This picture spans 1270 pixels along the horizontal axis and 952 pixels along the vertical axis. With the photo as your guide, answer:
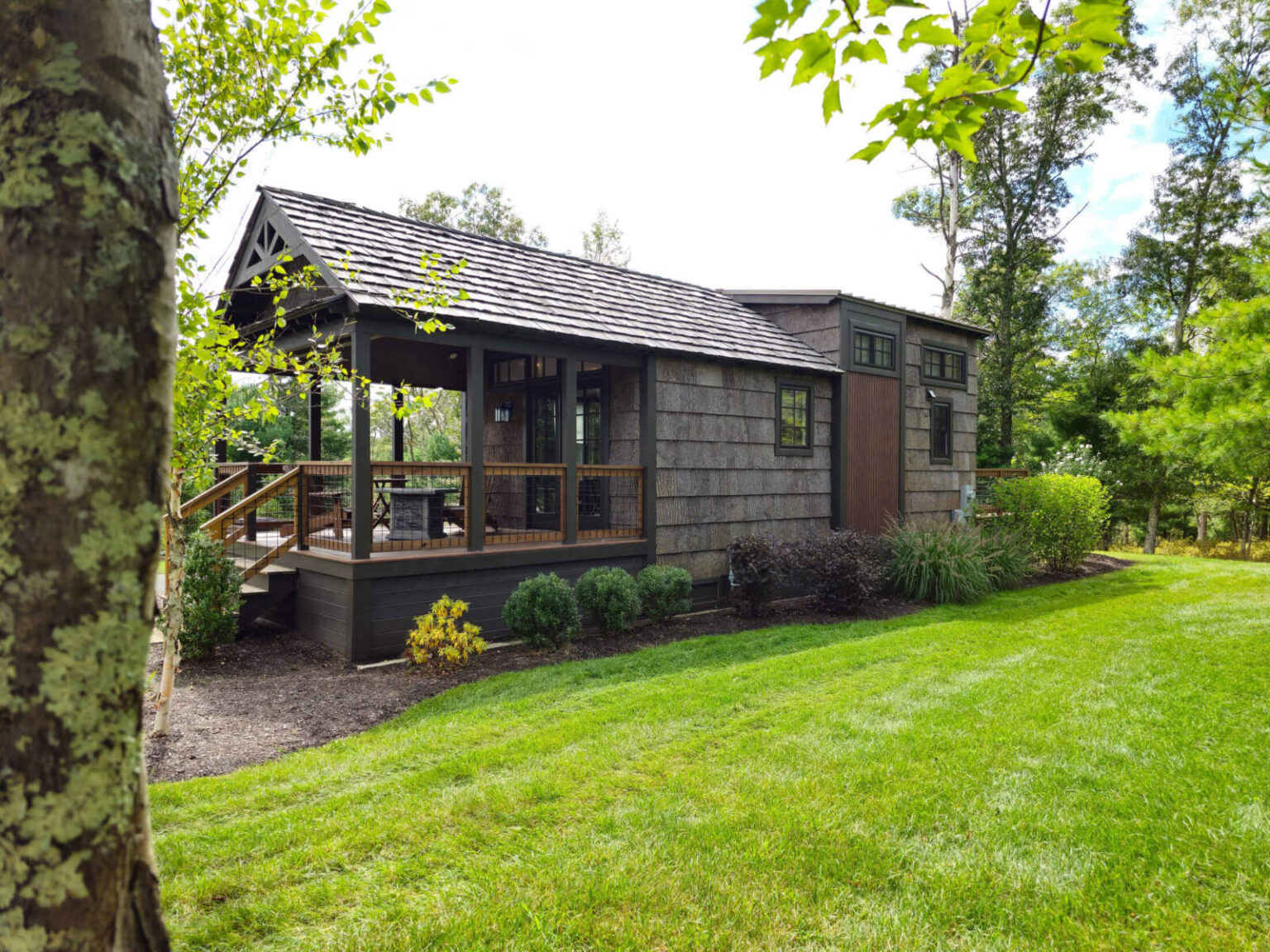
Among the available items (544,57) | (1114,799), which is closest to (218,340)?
(544,57)

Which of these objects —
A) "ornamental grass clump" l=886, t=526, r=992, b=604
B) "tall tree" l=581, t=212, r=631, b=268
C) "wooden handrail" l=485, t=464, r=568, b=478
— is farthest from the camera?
"tall tree" l=581, t=212, r=631, b=268

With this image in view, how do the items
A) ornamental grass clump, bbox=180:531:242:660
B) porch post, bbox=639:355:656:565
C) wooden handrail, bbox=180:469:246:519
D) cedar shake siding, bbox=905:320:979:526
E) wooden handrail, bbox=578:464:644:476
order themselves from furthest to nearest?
cedar shake siding, bbox=905:320:979:526, porch post, bbox=639:355:656:565, wooden handrail, bbox=578:464:644:476, wooden handrail, bbox=180:469:246:519, ornamental grass clump, bbox=180:531:242:660

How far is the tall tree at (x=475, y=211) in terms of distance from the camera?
876 inches

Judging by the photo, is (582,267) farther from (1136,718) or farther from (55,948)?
(55,948)

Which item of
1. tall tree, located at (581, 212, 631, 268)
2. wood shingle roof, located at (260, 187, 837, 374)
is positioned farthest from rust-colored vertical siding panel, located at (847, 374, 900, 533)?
tall tree, located at (581, 212, 631, 268)

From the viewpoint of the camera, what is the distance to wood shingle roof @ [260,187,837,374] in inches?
282

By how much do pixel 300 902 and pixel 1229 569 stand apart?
14.8m

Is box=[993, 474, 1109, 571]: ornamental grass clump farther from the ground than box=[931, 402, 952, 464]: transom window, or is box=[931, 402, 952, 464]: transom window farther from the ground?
box=[931, 402, 952, 464]: transom window

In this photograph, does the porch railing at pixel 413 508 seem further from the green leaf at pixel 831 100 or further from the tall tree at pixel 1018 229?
the tall tree at pixel 1018 229

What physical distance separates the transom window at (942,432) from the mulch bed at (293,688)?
5507 millimetres

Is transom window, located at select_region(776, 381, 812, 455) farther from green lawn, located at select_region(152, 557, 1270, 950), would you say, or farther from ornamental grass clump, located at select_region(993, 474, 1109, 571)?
green lawn, located at select_region(152, 557, 1270, 950)

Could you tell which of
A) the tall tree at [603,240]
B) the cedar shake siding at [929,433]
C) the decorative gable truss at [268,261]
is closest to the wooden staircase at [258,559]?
the decorative gable truss at [268,261]

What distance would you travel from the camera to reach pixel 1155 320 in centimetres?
2077

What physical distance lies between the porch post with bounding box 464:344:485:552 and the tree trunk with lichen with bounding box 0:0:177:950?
241 inches
